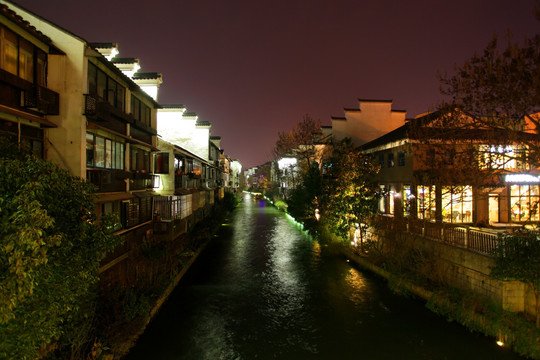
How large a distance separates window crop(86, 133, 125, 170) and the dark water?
701cm

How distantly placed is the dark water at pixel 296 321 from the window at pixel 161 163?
7411 millimetres

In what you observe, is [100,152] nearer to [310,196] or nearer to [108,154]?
[108,154]

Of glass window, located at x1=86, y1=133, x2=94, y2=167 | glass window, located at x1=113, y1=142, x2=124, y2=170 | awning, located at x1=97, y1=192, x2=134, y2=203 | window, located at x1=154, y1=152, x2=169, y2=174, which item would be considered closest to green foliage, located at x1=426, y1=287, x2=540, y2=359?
awning, located at x1=97, y1=192, x2=134, y2=203

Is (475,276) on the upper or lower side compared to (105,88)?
lower

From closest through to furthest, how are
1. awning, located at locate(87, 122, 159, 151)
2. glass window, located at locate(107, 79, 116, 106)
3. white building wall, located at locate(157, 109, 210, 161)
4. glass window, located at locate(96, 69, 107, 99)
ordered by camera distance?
awning, located at locate(87, 122, 159, 151), glass window, located at locate(96, 69, 107, 99), glass window, located at locate(107, 79, 116, 106), white building wall, located at locate(157, 109, 210, 161)

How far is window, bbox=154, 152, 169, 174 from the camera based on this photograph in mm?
23125

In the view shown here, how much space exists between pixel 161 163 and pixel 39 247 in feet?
63.1

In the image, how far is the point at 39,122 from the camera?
38.0 ft

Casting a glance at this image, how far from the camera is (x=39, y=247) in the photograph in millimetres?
4754

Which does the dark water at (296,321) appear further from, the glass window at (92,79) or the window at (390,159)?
the window at (390,159)

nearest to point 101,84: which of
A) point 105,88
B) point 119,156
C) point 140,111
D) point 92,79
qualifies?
point 105,88

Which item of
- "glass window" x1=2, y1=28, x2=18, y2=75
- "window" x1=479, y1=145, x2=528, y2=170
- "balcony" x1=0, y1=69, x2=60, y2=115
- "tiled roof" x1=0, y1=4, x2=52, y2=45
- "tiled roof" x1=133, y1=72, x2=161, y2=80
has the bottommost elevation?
"window" x1=479, y1=145, x2=528, y2=170

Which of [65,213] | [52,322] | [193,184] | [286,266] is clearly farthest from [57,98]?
[193,184]

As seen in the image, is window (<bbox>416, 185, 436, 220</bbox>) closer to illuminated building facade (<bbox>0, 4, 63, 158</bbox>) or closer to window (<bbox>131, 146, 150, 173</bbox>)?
window (<bbox>131, 146, 150, 173</bbox>)
